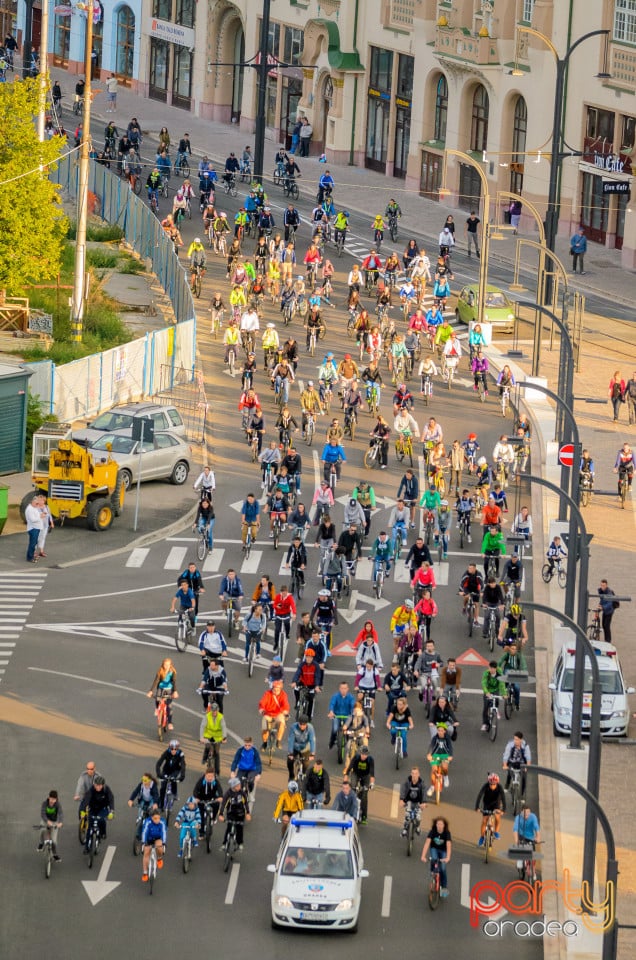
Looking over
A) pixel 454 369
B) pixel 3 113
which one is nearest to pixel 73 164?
pixel 3 113

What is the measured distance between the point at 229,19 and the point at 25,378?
54.5 meters

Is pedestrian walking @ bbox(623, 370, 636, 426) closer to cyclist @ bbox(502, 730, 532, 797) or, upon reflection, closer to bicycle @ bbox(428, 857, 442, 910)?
cyclist @ bbox(502, 730, 532, 797)

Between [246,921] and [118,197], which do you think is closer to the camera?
[246,921]

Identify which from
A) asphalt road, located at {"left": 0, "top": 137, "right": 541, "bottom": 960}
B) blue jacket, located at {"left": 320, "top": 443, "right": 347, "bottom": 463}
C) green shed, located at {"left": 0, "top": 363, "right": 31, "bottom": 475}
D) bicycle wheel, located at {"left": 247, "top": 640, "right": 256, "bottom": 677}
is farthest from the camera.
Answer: green shed, located at {"left": 0, "top": 363, "right": 31, "bottom": 475}

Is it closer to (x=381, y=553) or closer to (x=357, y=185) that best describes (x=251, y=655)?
(x=381, y=553)

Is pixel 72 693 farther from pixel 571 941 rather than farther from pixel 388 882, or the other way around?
pixel 571 941

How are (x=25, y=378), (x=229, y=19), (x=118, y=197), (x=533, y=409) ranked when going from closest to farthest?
(x=25, y=378) < (x=533, y=409) < (x=118, y=197) < (x=229, y=19)

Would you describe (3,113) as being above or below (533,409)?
above

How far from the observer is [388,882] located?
31.2 m

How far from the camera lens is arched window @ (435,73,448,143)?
8719 cm

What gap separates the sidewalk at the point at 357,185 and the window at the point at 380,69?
386cm

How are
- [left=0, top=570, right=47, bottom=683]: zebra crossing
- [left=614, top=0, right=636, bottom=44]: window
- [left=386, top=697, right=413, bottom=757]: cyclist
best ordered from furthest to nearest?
[left=614, top=0, right=636, bottom=44]: window
[left=0, top=570, right=47, bottom=683]: zebra crossing
[left=386, top=697, right=413, bottom=757]: cyclist

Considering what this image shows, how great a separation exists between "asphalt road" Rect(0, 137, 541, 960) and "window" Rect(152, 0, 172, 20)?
5885 cm

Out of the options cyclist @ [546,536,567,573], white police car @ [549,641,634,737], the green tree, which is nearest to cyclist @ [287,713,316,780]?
white police car @ [549,641,634,737]
